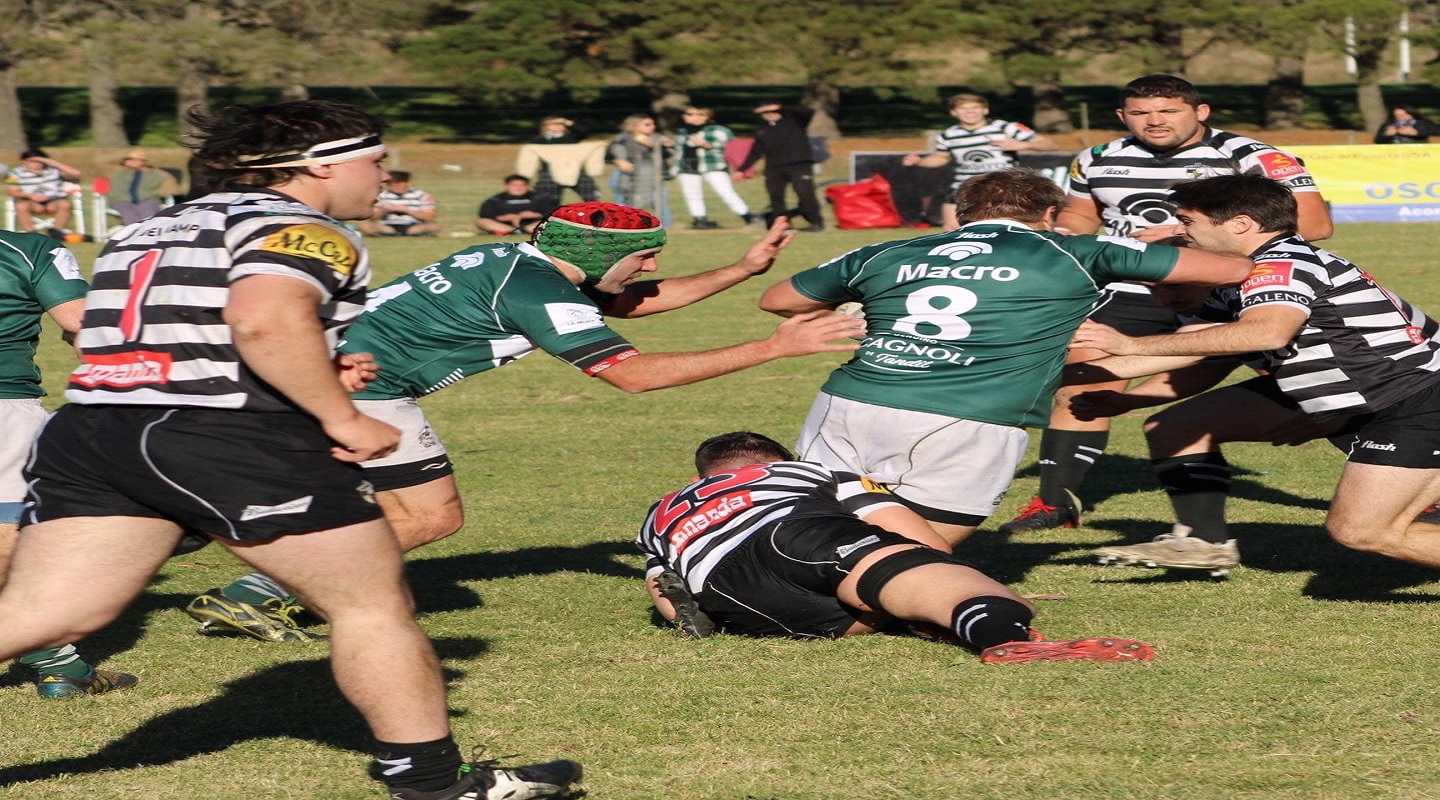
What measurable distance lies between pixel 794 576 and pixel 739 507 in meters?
0.32

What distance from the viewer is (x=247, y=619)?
18.8ft

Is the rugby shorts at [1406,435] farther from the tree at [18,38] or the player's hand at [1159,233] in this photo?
the tree at [18,38]

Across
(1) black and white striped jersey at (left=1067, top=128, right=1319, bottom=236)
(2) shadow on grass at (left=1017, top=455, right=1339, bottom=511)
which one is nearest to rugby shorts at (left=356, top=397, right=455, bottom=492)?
(1) black and white striped jersey at (left=1067, top=128, right=1319, bottom=236)

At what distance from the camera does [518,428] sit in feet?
34.0

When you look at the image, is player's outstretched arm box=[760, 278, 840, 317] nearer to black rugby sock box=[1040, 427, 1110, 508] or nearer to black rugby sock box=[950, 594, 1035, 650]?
black rugby sock box=[950, 594, 1035, 650]

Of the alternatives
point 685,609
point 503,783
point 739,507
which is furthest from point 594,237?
point 503,783

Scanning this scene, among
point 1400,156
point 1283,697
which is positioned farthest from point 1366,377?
point 1400,156

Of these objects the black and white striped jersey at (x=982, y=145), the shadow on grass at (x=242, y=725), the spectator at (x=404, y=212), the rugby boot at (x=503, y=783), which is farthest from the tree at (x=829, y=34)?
the rugby boot at (x=503, y=783)

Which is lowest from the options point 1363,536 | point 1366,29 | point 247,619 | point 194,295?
point 1366,29

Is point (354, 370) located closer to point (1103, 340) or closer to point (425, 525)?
point (425, 525)

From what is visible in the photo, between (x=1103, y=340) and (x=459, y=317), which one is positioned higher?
(x=459, y=317)

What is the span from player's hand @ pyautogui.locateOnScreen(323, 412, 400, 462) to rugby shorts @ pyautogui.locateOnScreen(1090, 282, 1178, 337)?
451 cm

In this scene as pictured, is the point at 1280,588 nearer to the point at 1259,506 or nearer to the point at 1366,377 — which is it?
the point at 1366,377

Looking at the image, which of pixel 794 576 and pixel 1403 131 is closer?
pixel 794 576
